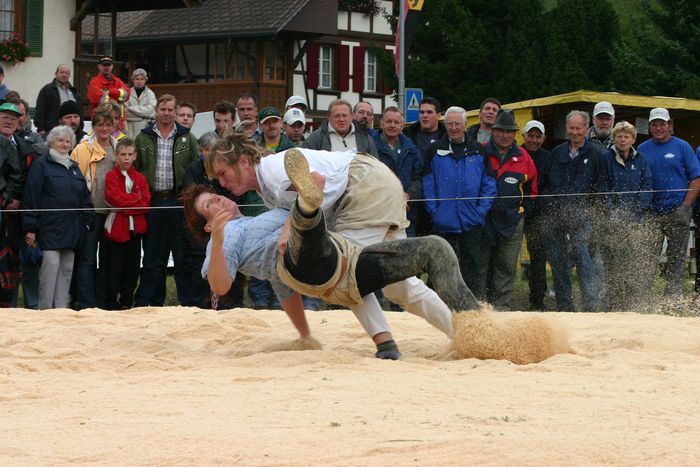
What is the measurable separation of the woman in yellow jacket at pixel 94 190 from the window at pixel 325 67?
29788 millimetres

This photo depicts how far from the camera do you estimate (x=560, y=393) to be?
232 inches

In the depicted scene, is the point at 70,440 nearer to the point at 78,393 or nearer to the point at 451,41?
the point at 78,393

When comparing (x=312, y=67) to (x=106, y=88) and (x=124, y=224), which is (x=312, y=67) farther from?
(x=124, y=224)

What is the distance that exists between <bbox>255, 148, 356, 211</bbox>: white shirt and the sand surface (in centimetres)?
95

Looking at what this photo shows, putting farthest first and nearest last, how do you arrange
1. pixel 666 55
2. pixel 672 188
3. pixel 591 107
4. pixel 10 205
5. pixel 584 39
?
1. pixel 584 39
2. pixel 666 55
3. pixel 591 107
4. pixel 672 188
5. pixel 10 205

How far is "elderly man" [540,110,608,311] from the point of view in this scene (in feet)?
36.6

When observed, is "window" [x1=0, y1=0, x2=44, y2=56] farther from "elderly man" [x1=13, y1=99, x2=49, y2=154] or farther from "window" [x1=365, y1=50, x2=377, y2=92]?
"window" [x1=365, y1=50, x2=377, y2=92]

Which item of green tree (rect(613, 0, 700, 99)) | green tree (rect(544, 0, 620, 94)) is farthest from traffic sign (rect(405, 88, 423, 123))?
green tree (rect(544, 0, 620, 94))

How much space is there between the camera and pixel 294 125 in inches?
468

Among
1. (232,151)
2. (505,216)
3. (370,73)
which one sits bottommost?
(505,216)

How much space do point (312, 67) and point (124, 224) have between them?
96.0 ft

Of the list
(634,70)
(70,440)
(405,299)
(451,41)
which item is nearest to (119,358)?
(405,299)

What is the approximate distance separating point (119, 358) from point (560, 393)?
Answer: 2.97 meters

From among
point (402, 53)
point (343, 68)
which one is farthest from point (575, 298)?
point (343, 68)
